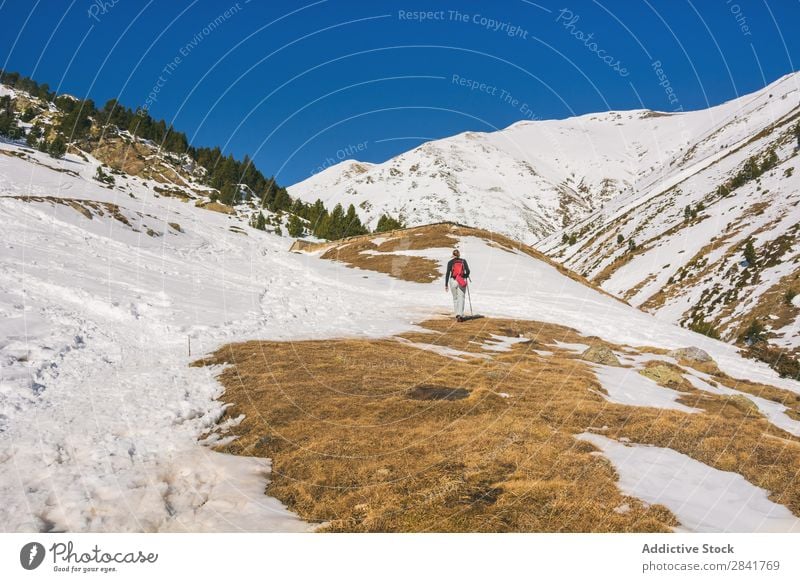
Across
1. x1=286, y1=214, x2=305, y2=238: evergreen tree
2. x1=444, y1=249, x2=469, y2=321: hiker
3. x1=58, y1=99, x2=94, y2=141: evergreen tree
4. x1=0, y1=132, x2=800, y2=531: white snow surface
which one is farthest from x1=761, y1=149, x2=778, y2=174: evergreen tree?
x1=58, y1=99, x2=94, y2=141: evergreen tree

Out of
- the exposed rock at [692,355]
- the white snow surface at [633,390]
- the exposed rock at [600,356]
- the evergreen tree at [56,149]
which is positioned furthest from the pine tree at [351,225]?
the white snow surface at [633,390]

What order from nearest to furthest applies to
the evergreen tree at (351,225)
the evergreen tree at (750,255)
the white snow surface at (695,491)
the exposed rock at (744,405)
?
the white snow surface at (695,491) < the exposed rock at (744,405) < the evergreen tree at (750,255) < the evergreen tree at (351,225)

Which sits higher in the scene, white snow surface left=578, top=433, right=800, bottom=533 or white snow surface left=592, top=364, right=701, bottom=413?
white snow surface left=592, top=364, right=701, bottom=413

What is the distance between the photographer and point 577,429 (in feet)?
30.1

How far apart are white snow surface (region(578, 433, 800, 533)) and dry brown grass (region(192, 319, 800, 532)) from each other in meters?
0.30

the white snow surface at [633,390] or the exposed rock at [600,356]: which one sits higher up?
the exposed rock at [600,356]

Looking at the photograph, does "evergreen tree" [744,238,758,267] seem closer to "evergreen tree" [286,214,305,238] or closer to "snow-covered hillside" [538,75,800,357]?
"snow-covered hillside" [538,75,800,357]

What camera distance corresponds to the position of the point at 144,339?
13.1 metres

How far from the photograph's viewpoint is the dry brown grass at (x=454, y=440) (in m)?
6.03

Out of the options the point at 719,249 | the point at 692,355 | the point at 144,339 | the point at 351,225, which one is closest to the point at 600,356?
the point at 692,355

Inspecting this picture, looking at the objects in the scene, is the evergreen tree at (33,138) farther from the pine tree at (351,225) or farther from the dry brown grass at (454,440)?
the dry brown grass at (454,440)

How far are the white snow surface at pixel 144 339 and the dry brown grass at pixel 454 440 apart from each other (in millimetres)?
842

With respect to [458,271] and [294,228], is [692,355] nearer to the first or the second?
[458,271]

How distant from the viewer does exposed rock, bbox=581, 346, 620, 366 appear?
55.4 ft
